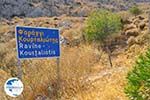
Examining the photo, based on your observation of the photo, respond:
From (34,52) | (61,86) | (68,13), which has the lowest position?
(68,13)

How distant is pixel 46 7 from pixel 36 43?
6097cm

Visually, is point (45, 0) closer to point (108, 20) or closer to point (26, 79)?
point (108, 20)

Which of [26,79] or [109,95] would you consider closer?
[109,95]

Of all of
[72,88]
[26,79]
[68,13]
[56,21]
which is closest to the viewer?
[72,88]

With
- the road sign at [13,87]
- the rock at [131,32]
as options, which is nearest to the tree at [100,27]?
the rock at [131,32]

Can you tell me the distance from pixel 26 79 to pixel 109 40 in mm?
25420

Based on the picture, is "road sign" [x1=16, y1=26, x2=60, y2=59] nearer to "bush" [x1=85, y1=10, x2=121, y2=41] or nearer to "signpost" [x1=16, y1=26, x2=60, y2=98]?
"signpost" [x1=16, y1=26, x2=60, y2=98]

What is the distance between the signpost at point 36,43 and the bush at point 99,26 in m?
22.2

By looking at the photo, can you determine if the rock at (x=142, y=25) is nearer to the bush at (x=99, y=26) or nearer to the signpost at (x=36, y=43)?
the bush at (x=99, y=26)

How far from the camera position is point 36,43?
9.09 metres

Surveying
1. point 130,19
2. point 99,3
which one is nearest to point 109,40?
point 130,19

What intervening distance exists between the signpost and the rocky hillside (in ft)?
187

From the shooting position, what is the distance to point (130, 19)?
146 feet

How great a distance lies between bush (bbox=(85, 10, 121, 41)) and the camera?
3234 cm
